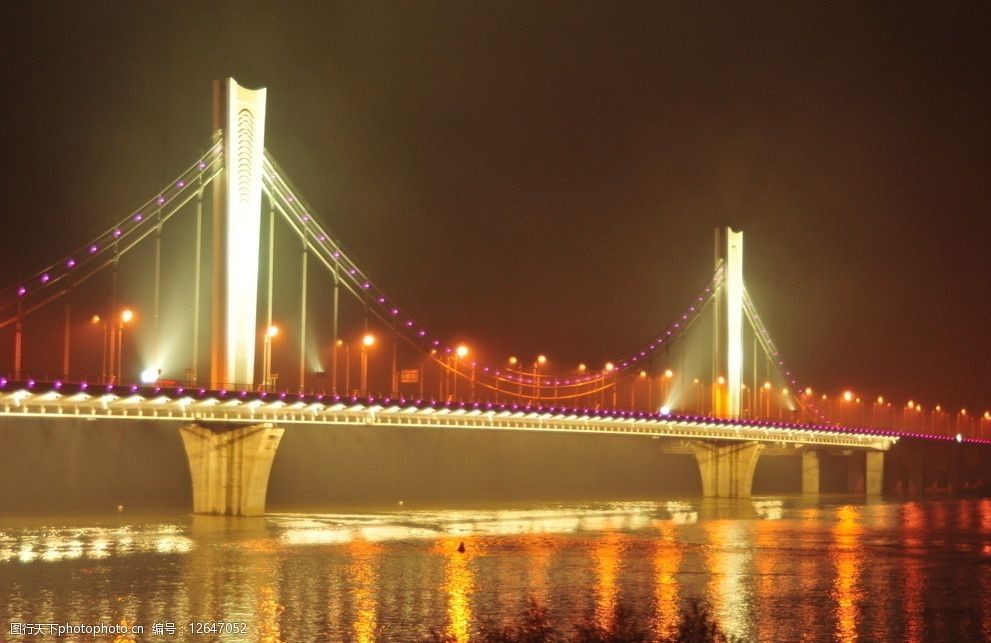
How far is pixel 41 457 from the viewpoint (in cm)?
9569

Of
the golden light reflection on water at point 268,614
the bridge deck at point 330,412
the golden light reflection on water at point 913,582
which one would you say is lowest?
the golden light reflection on water at point 913,582

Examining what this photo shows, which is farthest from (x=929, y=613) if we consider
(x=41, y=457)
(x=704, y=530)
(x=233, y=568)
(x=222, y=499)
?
(x=41, y=457)

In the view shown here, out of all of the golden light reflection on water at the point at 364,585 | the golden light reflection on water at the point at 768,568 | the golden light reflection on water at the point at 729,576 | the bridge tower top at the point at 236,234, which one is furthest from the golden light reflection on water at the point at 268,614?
the bridge tower top at the point at 236,234

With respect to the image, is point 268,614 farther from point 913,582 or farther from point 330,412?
point 330,412

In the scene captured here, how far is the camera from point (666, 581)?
40.9 meters

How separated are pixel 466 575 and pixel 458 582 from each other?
1.95 m

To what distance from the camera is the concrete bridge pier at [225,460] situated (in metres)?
67.4

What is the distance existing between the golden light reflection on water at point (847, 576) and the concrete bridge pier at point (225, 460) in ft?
91.5

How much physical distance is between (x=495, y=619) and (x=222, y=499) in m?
37.8

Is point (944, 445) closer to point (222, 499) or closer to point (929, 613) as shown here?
point (222, 499)

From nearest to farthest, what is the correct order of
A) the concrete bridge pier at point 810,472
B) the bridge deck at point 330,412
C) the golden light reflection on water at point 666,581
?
the golden light reflection on water at point 666,581, the bridge deck at point 330,412, the concrete bridge pier at point 810,472

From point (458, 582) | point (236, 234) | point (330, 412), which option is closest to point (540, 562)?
point (458, 582)

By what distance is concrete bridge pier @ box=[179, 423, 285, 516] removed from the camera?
67438mm

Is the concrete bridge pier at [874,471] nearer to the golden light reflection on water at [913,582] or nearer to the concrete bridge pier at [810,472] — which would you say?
the concrete bridge pier at [810,472]
